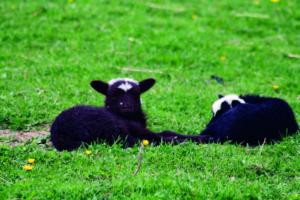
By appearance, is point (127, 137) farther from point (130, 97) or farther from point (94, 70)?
point (94, 70)

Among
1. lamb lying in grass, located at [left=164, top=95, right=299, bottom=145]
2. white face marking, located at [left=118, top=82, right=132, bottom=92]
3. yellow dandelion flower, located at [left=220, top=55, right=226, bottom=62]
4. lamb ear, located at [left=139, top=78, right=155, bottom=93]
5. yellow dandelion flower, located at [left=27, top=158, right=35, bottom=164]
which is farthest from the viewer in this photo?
yellow dandelion flower, located at [left=220, top=55, right=226, bottom=62]

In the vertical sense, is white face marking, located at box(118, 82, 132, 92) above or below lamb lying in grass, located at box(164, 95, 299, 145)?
above

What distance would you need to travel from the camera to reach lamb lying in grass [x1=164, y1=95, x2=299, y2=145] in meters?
7.48

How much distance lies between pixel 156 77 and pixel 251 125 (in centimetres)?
377

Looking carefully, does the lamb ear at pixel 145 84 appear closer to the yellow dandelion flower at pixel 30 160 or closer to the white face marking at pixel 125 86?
the white face marking at pixel 125 86

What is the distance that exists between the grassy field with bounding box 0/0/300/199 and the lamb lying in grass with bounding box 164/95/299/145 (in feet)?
0.72

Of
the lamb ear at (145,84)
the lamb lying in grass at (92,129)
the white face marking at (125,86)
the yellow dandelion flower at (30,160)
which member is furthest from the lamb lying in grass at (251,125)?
the yellow dandelion flower at (30,160)

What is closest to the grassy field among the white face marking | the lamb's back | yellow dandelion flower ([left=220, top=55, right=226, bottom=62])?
yellow dandelion flower ([left=220, top=55, right=226, bottom=62])

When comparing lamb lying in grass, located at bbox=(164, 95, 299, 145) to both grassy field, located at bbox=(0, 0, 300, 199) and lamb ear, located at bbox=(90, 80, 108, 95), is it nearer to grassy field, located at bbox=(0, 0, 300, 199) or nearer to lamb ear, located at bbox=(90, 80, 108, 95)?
grassy field, located at bbox=(0, 0, 300, 199)

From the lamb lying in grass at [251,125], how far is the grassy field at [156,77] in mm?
221

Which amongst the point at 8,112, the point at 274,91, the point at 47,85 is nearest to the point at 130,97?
the point at 8,112

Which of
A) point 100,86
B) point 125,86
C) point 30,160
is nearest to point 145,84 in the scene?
point 125,86

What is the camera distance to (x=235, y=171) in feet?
21.2

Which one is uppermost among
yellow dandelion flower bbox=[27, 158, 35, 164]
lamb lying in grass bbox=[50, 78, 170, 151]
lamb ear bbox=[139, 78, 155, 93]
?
lamb ear bbox=[139, 78, 155, 93]
